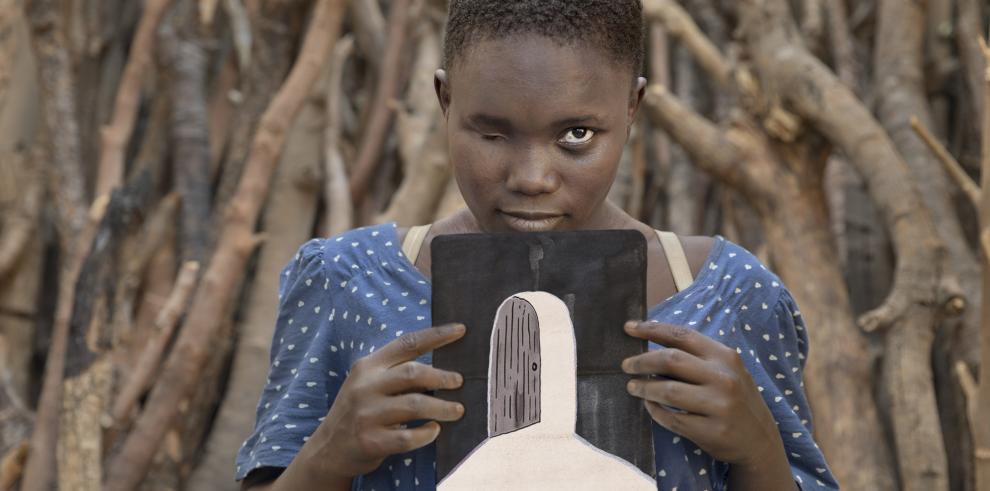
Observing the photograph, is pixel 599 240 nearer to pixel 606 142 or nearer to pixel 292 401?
pixel 606 142

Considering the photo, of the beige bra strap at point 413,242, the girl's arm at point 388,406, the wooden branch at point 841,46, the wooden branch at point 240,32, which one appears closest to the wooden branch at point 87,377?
the wooden branch at point 240,32

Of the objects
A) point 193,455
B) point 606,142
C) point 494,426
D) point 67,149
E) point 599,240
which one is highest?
point 67,149

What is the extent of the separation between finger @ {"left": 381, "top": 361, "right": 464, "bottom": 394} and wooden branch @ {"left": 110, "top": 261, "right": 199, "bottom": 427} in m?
2.13

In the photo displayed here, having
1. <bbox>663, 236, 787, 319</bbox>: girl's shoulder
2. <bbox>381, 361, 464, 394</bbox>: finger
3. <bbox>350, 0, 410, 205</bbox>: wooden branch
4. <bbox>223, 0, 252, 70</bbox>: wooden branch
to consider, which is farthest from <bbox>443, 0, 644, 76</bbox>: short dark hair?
<bbox>223, 0, 252, 70</bbox>: wooden branch

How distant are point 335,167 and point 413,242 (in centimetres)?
235

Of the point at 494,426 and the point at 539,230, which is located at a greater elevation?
the point at 539,230

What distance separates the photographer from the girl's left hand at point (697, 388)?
1096mm

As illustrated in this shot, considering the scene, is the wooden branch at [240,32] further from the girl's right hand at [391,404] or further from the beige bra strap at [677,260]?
the girl's right hand at [391,404]

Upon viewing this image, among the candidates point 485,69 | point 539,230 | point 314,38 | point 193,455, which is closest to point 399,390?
point 539,230

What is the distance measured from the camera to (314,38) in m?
3.15

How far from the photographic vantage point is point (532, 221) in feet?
4.00

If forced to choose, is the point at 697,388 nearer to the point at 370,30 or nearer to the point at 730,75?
the point at 730,75

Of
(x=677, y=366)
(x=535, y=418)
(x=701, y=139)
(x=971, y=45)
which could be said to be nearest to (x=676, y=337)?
(x=677, y=366)

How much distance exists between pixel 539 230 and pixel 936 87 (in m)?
2.72
